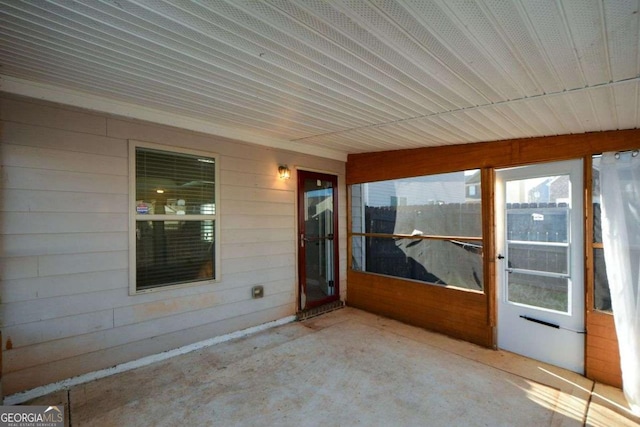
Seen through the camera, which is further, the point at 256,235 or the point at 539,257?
the point at 256,235

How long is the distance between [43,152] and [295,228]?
2730 millimetres

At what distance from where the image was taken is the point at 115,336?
110 inches

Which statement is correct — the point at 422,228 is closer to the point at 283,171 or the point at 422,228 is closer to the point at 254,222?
the point at 283,171

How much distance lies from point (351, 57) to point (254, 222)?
249cm

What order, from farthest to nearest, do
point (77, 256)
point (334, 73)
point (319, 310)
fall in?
1. point (319, 310)
2. point (77, 256)
3. point (334, 73)

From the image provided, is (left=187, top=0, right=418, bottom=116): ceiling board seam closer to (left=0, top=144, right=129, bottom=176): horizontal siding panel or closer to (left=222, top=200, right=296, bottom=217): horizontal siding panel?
(left=0, top=144, right=129, bottom=176): horizontal siding panel

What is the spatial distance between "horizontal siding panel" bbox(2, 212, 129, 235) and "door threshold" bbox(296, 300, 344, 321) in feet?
8.14

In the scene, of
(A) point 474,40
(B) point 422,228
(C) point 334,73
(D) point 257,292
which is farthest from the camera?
(B) point 422,228

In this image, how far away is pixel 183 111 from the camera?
2961 millimetres

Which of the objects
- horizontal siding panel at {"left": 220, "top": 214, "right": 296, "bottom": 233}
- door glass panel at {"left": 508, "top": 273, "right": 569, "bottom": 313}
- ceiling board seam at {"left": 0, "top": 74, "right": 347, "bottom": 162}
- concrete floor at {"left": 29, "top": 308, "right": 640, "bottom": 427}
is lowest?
concrete floor at {"left": 29, "top": 308, "right": 640, "bottom": 427}

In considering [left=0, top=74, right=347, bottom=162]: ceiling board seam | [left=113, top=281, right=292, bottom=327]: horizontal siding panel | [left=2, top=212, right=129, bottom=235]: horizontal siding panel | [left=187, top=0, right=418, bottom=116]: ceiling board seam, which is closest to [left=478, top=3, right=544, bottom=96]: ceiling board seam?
[left=187, top=0, right=418, bottom=116]: ceiling board seam

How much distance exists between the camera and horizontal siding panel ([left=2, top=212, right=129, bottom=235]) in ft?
7.73

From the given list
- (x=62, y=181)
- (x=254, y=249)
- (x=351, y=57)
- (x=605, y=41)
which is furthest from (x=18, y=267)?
(x=605, y=41)

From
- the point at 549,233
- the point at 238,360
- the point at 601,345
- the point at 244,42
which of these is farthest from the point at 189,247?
the point at 601,345
